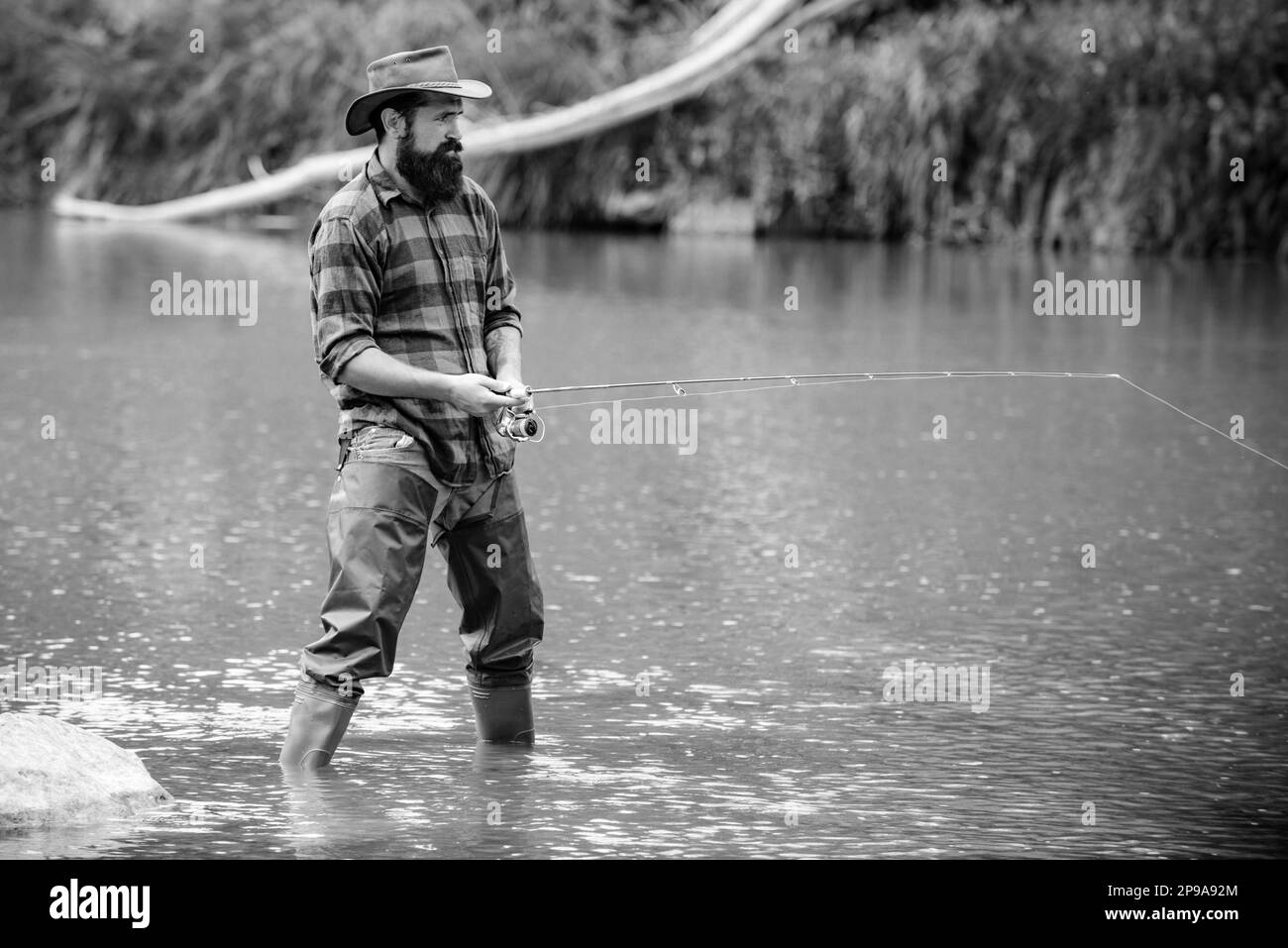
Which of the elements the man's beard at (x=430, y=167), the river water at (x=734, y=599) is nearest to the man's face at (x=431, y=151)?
the man's beard at (x=430, y=167)

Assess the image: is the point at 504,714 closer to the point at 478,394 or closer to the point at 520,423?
the point at 520,423

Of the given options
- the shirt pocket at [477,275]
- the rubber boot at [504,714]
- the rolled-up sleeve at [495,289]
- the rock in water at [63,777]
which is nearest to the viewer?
the rock in water at [63,777]

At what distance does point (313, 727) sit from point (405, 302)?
1008mm

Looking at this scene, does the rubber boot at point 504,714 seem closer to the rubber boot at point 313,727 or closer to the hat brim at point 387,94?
the rubber boot at point 313,727

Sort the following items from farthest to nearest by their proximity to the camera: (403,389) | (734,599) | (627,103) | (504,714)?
(627,103) → (734,599) → (504,714) → (403,389)

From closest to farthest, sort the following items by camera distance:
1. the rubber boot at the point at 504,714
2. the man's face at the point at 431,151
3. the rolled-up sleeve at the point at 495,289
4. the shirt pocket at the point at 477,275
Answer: the man's face at the point at 431,151, the shirt pocket at the point at 477,275, the rolled-up sleeve at the point at 495,289, the rubber boot at the point at 504,714

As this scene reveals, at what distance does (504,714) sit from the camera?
17.8ft

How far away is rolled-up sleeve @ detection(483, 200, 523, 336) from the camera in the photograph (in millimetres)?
5246

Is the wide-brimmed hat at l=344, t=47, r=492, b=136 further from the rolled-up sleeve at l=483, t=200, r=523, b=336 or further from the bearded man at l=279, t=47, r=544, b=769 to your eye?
the rolled-up sleeve at l=483, t=200, r=523, b=336

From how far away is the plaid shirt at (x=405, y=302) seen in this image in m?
4.92

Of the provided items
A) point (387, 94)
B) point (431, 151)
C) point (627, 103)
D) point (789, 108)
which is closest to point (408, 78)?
point (387, 94)
